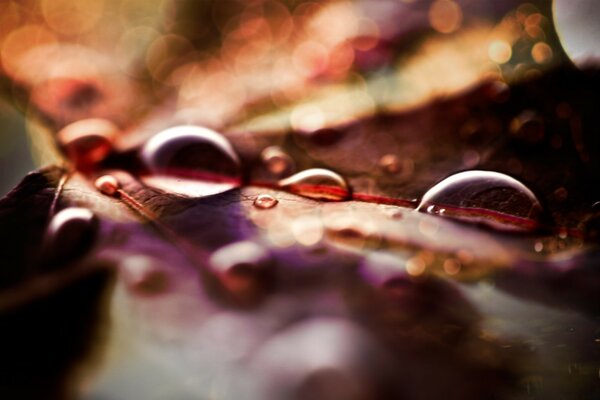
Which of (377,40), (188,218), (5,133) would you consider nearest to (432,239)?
(188,218)

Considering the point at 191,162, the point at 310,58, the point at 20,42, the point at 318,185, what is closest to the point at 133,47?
the point at 20,42

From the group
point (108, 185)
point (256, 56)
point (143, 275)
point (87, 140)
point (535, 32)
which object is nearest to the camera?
point (143, 275)

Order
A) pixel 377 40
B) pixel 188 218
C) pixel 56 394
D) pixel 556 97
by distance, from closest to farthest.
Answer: pixel 56 394 < pixel 188 218 < pixel 556 97 < pixel 377 40

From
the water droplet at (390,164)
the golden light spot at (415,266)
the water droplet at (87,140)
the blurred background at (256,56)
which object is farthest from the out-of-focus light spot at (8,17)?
the golden light spot at (415,266)

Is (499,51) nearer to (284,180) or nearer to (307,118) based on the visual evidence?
(307,118)

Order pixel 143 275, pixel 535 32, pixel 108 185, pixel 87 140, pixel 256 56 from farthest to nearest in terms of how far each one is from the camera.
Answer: pixel 256 56
pixel 535 32
pixel 87 140
pixel 108 185
pixel 143 275

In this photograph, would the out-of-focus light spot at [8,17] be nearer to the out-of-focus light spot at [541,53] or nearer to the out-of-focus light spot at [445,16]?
the out-of-focus light spot at [445,16]

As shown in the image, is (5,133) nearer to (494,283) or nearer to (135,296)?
(135,296)
